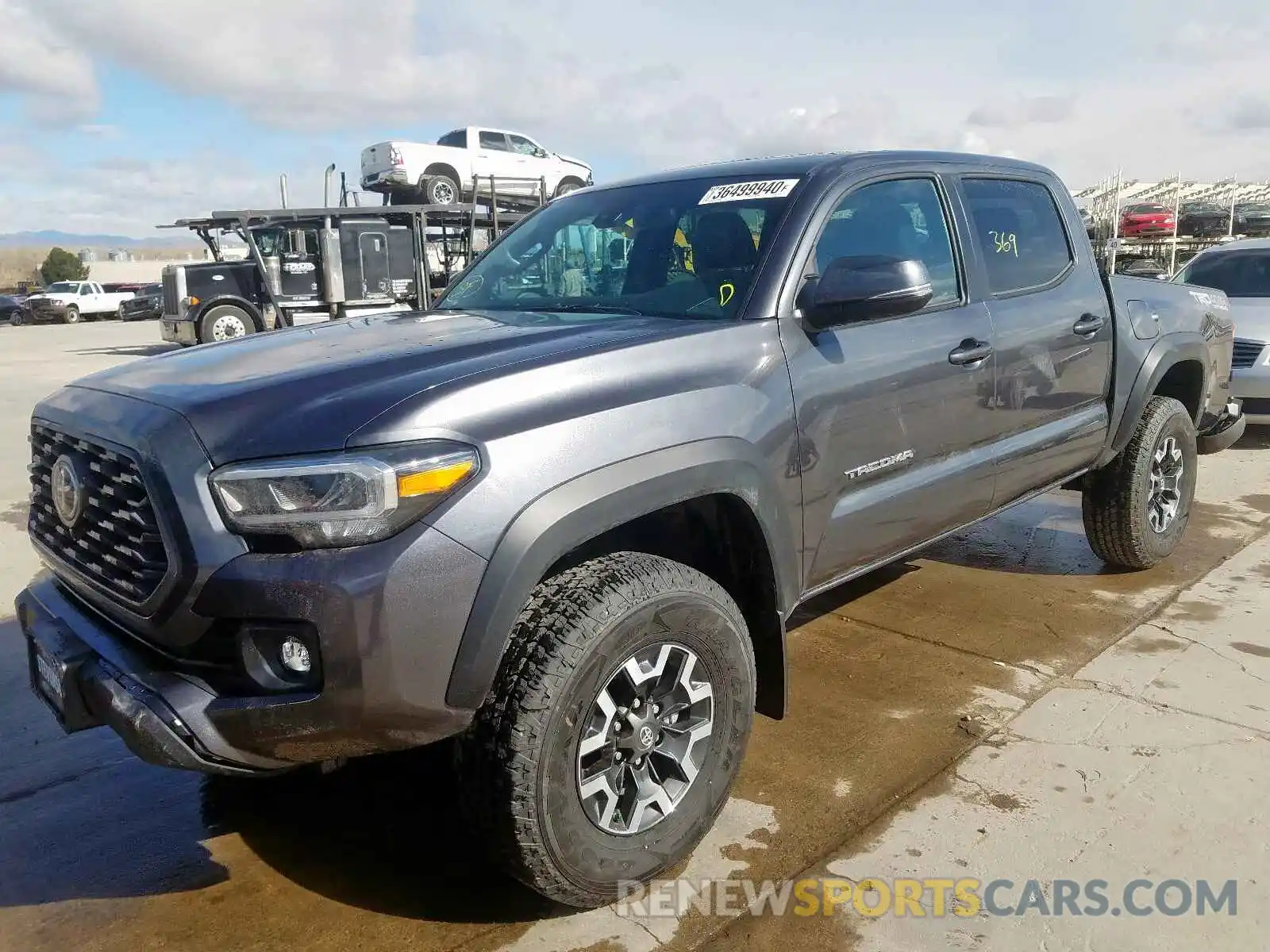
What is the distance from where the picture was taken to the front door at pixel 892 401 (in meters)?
2.95

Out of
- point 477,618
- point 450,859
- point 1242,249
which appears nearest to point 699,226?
point 477,618

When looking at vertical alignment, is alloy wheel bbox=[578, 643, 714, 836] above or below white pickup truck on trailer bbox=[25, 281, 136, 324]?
below

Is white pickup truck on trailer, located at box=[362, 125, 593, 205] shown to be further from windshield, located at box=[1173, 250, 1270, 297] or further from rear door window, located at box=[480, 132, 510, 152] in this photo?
windshield, located at box=[1173, 250, 1270, 297]

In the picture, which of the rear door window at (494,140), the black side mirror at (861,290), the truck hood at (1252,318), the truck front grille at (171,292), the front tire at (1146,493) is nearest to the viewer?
the black side mirror at (861,290)

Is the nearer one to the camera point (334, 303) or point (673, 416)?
point (673, 416)

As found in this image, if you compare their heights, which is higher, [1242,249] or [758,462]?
[1242,249]

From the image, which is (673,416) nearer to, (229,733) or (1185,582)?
(229,733)

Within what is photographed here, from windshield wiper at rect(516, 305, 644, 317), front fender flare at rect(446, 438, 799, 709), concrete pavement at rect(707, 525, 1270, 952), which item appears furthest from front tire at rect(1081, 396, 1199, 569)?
windshield wiper at rect(516, 305, 644, 317)

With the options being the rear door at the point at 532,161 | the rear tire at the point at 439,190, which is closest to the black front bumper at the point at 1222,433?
the rear tire at the point at 439,190

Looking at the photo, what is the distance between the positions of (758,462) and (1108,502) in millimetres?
2837

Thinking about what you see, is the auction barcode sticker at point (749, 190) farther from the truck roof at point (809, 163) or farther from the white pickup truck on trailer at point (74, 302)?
the white pickup truck on trailer at point (74, 302)

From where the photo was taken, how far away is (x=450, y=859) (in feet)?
9.08

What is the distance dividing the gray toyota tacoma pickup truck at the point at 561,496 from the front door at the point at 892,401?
0.5 inches

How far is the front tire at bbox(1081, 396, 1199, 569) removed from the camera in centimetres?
469
